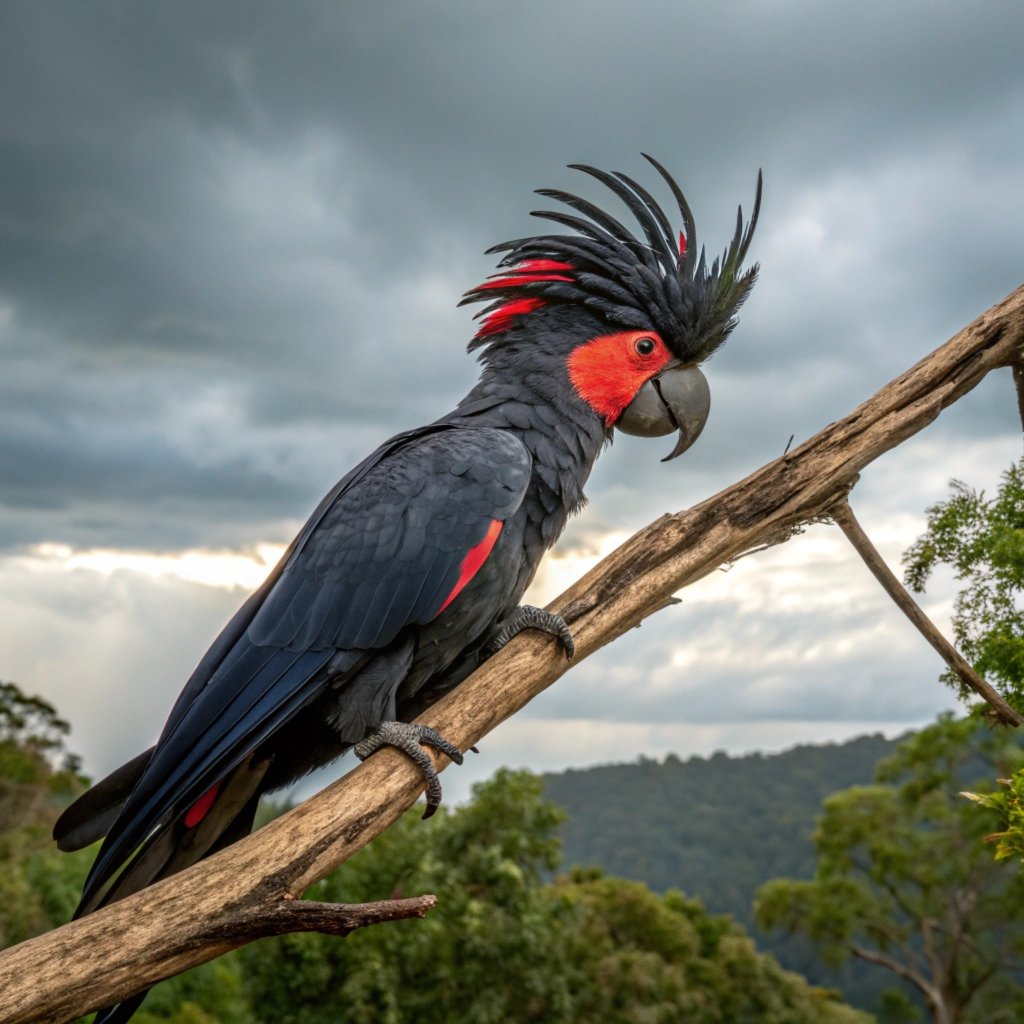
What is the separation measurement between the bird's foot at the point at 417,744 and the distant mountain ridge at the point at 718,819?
2302cm

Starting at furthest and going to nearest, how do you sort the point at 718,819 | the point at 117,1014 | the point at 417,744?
the point at 718,819, the point at 117,1014, the point at 417,744

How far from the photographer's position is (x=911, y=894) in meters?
19.0

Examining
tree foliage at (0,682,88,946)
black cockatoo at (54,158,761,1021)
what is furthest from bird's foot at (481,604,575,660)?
tree foliage at (0,682,88,946)

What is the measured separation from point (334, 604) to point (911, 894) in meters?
19.3

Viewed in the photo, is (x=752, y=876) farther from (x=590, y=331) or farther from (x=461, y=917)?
(x=590, y=331)

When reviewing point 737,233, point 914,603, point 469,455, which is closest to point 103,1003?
point 469,455

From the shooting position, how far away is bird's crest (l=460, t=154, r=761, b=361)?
3.70m

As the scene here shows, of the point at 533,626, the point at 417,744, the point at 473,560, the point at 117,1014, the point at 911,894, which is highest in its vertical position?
the point at 473,560

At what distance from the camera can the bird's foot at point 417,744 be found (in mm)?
3158

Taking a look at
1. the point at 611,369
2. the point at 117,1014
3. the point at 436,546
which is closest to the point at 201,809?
the point at 117,1014

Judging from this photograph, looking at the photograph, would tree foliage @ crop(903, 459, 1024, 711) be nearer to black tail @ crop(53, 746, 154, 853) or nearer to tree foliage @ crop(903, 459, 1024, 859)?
tree foliage @ crop(903, 459, 1024, 859)

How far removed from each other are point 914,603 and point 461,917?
9898mm

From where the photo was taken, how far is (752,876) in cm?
2695

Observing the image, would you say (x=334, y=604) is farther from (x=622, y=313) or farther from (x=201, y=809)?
(x=622, y=313)
